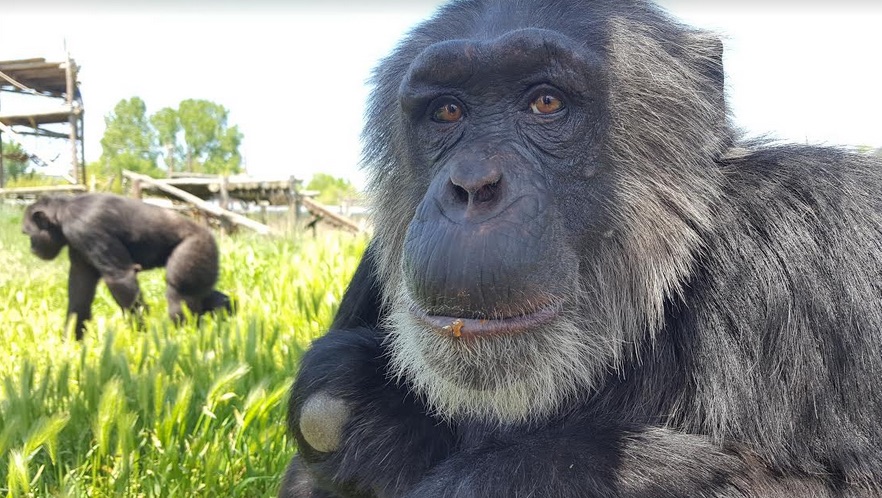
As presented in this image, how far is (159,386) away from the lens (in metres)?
3.93

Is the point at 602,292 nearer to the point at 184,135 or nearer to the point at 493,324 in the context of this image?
the point at 493,324

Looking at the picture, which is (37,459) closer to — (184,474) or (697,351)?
(184,474)

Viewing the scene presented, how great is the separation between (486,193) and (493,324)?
16.2 inches

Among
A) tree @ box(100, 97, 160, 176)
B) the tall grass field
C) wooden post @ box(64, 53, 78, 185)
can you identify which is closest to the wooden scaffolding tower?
wooden post @ box(64, 53, 78, 185)

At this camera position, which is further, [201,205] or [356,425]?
[201,205]

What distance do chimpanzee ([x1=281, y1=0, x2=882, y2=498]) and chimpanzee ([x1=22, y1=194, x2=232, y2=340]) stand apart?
29.6ft

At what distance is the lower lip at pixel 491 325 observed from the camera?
2.28 meters

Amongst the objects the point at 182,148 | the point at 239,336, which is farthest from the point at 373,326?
the point at 182,148

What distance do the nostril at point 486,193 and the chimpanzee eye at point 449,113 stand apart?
49 centimetres

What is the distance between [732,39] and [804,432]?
1.85 m

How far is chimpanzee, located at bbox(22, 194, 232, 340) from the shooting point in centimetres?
1120

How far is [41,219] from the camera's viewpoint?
39.8ft

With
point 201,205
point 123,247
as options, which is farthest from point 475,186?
point 201,205

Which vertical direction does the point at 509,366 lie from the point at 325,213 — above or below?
above
